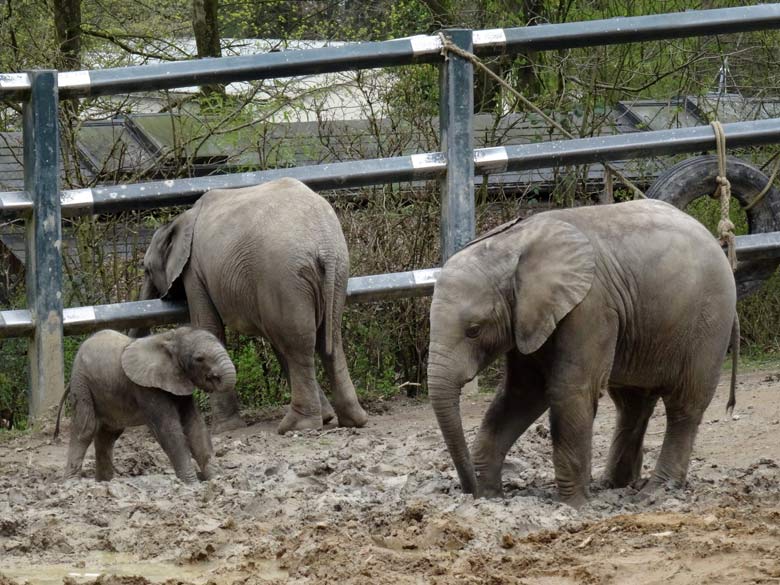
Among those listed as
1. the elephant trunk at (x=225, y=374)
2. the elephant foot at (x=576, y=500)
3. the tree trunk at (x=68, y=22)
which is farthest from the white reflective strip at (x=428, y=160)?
the tree trunk at (x=68, y=22)

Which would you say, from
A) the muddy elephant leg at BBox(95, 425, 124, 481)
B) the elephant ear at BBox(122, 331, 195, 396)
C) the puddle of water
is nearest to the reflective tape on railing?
the muddy elephant leg at BBox(95, 425, 124, 481)

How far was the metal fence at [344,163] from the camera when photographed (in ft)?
26.1

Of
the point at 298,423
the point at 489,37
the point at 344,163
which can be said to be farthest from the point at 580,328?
the point at 489,37

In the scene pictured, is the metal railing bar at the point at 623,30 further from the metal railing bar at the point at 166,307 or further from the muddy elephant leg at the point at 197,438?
the muddy elephant leg at the point at 197,438

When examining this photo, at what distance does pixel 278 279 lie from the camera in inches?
311

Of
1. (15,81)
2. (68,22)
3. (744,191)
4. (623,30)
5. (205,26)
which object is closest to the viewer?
(15,81)

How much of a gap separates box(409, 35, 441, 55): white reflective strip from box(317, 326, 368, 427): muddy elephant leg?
62.6 inches

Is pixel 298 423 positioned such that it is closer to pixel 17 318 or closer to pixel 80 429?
pixel 80 429

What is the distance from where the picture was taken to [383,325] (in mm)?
9867

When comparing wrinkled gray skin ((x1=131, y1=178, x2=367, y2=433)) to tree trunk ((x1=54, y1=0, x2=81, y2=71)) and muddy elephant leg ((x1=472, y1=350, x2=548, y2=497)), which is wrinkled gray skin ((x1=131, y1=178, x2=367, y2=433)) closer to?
muddy elephant leg ((x1=472, y1=350, x2=548, y2=497))

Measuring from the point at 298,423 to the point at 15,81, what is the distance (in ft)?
7.35

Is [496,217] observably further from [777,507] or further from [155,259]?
[777,507]

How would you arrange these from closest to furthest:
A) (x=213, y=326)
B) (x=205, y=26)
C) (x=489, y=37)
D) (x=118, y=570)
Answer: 1. (x=118, y=570)
2. (x=213, y=326)
3. (x=489, y=37)
4. (x=205, y=26)

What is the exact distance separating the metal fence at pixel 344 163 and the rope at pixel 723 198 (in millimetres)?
212
